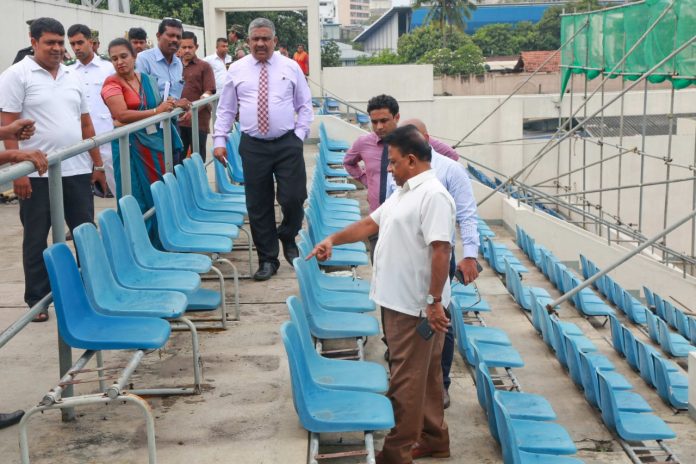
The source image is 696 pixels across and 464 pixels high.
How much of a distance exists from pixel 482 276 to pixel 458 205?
503cm

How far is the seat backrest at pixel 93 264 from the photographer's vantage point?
4.05 meters

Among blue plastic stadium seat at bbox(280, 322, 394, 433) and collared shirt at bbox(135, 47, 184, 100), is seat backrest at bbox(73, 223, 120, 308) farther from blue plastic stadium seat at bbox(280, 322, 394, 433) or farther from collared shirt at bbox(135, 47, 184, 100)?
collared shirt at bbox(135, 47, 184, 100)

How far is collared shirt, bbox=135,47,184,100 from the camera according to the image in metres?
7.57

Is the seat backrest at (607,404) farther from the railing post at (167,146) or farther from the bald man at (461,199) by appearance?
the railing post at (167,146)

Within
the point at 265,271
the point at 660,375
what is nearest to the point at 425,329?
the point at 265,271

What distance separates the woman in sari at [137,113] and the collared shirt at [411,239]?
253cm

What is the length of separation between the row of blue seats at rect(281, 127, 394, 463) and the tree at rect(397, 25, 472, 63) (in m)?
51.1

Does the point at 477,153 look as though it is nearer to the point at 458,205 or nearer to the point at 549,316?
the point at 549,316

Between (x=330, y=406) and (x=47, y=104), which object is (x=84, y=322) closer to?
(x=330, y=406)

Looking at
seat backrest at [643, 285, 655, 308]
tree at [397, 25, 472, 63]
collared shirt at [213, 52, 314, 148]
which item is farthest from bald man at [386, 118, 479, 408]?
tree at [397, 25, 472, 63]

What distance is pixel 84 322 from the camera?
4008 millimetres

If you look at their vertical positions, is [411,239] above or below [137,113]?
below

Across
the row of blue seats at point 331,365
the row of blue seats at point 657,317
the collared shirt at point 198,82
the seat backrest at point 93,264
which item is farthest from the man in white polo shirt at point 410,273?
the row of blue seats at point 657,317

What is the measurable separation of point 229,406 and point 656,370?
11.6 ft
